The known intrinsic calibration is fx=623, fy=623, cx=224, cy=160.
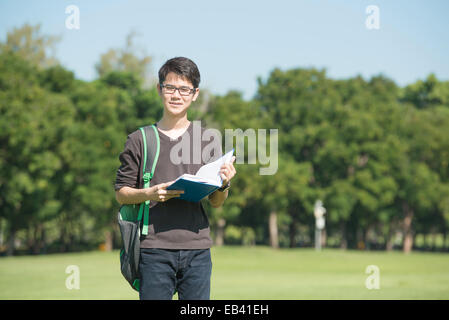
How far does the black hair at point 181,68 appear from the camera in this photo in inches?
162

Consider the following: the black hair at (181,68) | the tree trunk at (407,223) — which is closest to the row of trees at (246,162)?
the tree trunk at (407,223)

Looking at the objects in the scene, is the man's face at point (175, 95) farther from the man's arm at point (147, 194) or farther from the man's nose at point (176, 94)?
the man's arm at point (147, 194)

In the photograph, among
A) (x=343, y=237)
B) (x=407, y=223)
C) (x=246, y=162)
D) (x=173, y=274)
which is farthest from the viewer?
(x=343, y=237)

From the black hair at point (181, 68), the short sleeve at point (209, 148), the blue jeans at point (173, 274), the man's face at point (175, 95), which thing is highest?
the black hair at point (181, 68)

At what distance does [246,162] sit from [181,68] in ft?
143

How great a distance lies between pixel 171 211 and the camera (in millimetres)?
3971

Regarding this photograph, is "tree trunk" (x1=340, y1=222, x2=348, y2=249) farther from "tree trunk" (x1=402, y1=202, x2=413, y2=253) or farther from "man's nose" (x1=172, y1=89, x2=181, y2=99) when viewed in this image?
"man's nose" (x1=172, y1=89, x2=181, y2=99)

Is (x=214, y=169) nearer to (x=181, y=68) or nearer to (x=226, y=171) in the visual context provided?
(x=226, y=171)

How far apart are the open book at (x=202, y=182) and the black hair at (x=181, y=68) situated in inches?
24.4

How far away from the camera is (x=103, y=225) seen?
47.1m

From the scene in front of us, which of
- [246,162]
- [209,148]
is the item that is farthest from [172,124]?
[246,162]

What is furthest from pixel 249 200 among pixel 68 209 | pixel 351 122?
pixel 68 209
